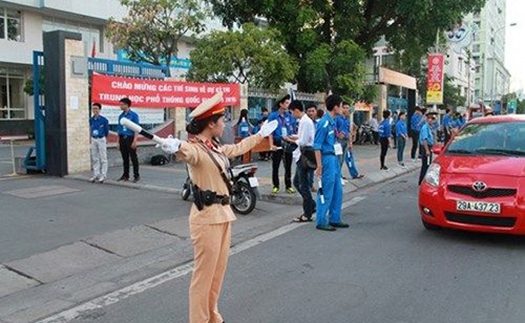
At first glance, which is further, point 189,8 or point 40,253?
point 189,8

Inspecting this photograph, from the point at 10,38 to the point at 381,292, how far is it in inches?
1162

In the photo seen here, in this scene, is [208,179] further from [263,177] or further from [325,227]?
[263,177]

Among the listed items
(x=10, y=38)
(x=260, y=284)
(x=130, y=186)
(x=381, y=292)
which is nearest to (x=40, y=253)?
(x=260, y=284)

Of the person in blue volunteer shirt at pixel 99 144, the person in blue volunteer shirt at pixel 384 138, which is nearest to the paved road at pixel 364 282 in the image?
the person in blue volunteer shirt at pixel 99 144

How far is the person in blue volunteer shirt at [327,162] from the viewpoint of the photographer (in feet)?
25.0

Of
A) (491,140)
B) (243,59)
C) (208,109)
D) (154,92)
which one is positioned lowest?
(491,140)

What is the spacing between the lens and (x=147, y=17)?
76.3 ft

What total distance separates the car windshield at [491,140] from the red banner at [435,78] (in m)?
17.9

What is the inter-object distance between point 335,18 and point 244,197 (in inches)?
668

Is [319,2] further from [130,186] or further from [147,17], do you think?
[130,186]

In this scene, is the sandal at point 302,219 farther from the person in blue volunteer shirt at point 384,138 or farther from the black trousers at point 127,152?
the person in blue volunteer shirt at point 384,138

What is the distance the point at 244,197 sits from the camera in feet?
29.2

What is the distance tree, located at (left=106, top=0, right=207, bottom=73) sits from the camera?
2323 centimetres

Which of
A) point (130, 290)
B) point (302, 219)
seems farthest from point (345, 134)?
point (130, 290)
